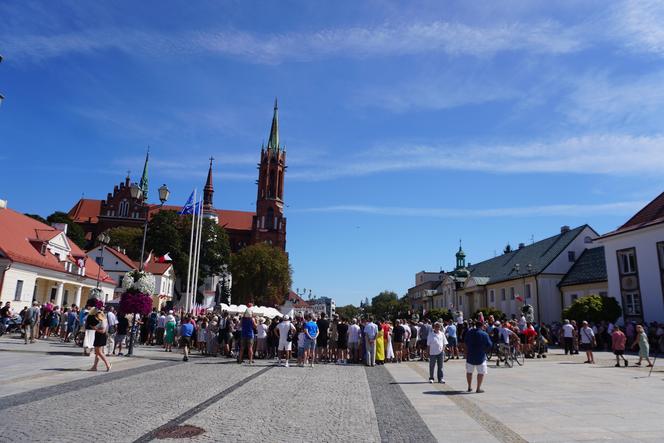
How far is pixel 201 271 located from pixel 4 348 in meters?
50.7

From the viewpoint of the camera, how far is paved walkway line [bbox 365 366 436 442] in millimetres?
7250

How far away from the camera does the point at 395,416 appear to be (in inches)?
345

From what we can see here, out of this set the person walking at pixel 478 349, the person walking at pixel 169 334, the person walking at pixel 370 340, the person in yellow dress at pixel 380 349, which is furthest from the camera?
the person walking at pixel 169 334

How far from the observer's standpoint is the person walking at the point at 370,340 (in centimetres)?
1880

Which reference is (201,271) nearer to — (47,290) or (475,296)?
(47,290)

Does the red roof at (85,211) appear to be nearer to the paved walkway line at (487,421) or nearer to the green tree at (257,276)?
the green tree at (257,276)

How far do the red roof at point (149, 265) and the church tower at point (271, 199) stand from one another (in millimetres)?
34986

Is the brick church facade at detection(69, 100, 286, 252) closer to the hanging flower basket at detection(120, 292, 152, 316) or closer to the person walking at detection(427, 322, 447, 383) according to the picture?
the hanging flower basket at detection(120, 292, 152, 316)

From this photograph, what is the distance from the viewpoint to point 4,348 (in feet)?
60.1

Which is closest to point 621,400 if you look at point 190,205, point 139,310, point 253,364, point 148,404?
point 148,404

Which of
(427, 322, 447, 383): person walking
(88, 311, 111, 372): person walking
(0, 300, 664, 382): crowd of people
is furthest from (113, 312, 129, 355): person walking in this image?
(427, 322, 447, 383): person walking

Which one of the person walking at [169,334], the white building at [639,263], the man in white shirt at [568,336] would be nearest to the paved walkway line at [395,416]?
the person walking at [169,334]

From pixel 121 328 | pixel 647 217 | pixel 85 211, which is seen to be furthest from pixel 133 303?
pixel 85 211

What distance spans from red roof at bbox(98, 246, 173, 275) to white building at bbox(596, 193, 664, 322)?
4806 centimetres
